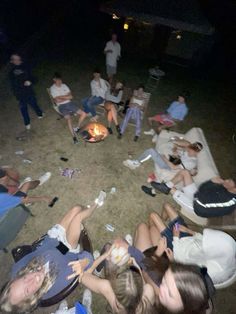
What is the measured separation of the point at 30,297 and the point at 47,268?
448 millimetres

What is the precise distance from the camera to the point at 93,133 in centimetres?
695

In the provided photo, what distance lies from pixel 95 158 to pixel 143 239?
294 cm

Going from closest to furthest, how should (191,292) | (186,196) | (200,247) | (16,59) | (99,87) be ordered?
(191,292) → (200,247) → (186,196) → (16,59) → (99,87)

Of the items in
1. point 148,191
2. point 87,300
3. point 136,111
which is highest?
point 136,111

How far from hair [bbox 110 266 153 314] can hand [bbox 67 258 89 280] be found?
2.79 feet

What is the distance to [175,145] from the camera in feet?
21.6

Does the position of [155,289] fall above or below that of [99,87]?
below

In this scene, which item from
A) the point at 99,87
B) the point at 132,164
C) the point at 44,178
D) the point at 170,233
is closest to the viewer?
the point at 170,233

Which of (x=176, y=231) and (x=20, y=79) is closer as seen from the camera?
(x=176, y=231)

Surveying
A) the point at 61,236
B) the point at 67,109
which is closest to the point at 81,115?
the point at 67,109

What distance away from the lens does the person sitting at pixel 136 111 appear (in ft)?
23.6

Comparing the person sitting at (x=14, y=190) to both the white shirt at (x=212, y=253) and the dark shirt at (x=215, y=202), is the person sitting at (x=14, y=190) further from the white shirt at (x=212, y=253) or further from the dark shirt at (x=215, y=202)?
the dark shirt at (x=215, y=202)

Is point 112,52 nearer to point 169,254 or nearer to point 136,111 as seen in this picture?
point 136,111

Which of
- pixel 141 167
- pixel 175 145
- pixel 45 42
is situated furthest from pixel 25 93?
pixel 45 42
